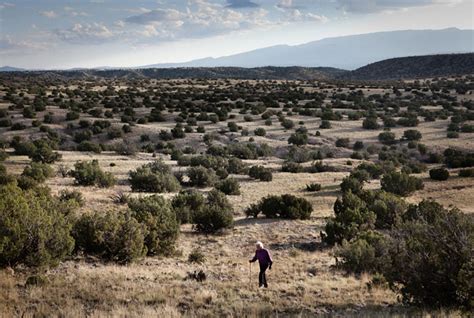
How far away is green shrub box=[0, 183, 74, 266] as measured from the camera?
11.0m

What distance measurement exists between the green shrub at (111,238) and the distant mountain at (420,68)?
121551 mm

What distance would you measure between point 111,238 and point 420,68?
140819mm

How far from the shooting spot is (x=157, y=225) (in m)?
15.3

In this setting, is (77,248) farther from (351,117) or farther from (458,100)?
(458,100)

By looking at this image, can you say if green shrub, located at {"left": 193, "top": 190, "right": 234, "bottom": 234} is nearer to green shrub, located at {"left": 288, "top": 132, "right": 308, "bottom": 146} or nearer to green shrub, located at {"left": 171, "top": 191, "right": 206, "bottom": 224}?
green shrub, located at {"left": 171, "top": 191, "right": 206, "bottom": 224}

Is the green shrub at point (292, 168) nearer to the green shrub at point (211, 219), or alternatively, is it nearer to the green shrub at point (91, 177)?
the green shrub at point (91, 177)

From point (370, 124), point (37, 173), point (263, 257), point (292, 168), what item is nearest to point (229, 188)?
point (292, 168)

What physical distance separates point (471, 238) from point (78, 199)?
1501 centimetres

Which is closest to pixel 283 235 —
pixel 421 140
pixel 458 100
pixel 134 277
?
pixel 134 277

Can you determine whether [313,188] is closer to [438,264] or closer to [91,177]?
[91,177]

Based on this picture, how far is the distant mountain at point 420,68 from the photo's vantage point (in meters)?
125

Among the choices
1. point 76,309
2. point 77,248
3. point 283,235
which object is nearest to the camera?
point 76,309

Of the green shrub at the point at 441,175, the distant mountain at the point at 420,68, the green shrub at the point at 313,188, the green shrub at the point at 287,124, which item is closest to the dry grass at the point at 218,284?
the green shrub at the point at 313,188

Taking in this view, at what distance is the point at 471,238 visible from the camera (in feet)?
29.6
